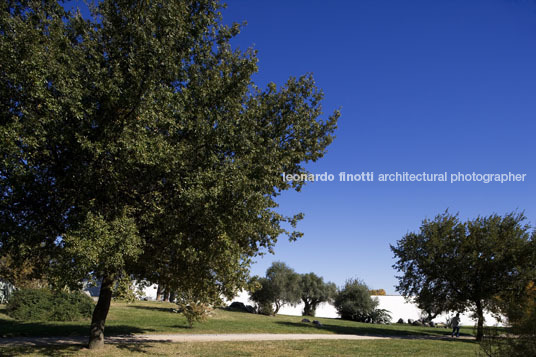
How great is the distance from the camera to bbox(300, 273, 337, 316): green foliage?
54.2m

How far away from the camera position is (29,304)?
70.2ft

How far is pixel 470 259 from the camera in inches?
979

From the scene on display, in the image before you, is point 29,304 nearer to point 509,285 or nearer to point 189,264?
point 189,264

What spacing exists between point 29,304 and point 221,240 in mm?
16974

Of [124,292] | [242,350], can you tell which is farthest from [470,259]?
[124,292]

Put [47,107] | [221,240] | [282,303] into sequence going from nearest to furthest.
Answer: [47,107]
[221,240]
[282,303]

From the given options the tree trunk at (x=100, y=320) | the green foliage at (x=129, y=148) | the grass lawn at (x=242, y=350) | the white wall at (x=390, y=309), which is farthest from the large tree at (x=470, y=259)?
the white wall at (x=390, y=309)

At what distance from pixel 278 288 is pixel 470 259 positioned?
2735cm

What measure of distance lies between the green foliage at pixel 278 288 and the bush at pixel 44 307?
88.7 feet

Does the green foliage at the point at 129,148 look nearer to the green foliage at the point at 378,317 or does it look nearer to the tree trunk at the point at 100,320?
the tree trunk at the point at 100,320

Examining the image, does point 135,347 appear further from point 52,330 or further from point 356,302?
point 356,302

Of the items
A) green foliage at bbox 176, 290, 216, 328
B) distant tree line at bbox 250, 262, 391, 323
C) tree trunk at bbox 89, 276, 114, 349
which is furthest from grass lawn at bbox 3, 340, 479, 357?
distant tree line at bbox 250, 262, 391, 323

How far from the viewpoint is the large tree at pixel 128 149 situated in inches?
394

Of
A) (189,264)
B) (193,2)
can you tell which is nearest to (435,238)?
(189,264)
